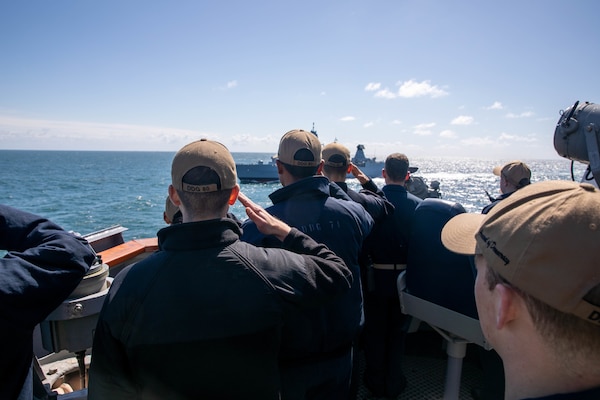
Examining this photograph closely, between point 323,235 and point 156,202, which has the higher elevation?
point 323,235

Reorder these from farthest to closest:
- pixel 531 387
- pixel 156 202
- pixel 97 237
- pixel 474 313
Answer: pixel 156 202, pixel 97 237, pixel 474 313, pixel 531 387

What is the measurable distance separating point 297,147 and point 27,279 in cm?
173

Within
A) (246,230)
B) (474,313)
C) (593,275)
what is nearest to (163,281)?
(246,230)

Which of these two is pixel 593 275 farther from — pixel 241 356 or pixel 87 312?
pixel 87 312

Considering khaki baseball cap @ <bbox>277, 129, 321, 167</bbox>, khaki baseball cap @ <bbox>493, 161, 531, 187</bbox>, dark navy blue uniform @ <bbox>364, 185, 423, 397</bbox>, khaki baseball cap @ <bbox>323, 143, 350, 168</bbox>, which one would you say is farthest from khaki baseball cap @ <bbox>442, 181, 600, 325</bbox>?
khaki baseball cap @ <bbox>493, 161, 531, 187</bbox>

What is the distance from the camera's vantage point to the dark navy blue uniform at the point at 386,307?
3.69m

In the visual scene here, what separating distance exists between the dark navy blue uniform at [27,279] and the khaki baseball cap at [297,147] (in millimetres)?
1384

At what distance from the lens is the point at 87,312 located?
2.11m

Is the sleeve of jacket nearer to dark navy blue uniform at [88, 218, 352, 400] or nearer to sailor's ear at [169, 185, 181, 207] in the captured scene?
dark navy blue uniform at [88, 218, 352, 400]

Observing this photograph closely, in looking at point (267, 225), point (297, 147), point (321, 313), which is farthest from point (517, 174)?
point (267, 225)

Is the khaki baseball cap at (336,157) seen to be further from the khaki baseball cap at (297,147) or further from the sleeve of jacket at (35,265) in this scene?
the sleeve of jacket at (35,265)

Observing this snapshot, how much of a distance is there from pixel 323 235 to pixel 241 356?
42.8 inches

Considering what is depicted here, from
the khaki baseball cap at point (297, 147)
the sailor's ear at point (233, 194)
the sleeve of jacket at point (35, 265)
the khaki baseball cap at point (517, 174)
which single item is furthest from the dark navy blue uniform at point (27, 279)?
the khaki baseball cap at point (517, 174)

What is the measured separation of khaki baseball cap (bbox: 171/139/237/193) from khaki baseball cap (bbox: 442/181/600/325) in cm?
111
